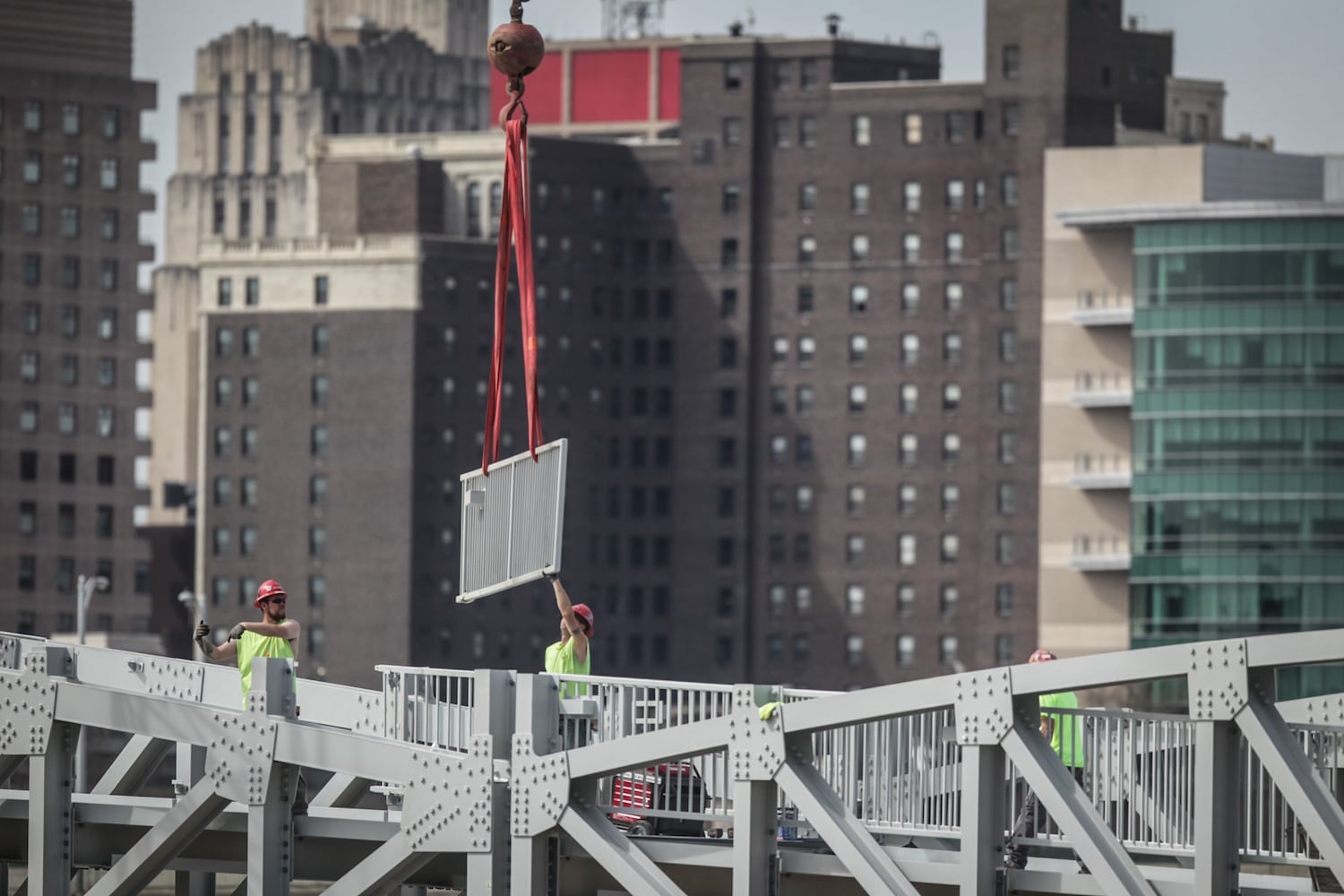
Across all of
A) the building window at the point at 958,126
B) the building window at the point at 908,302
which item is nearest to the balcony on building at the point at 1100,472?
the building window at the point at 908,302

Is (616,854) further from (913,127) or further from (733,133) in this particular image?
(733,133)

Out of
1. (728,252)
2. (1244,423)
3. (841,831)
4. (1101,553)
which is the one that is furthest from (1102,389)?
(841,831)

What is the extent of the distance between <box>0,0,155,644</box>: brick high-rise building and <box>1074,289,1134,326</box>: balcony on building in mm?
53734

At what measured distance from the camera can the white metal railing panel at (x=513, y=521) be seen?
95.6ft

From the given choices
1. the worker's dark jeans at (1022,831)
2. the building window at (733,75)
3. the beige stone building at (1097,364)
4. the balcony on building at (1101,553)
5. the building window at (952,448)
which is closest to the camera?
the worker's dark jeans at (1022,831)

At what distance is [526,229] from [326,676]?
142m

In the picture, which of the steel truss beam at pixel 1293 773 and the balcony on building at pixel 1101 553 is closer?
the steel truss beam at pixel 1293 773

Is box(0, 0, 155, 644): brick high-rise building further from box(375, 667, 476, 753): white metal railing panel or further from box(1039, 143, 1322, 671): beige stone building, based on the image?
box(375, 667, 476, 753): white metal railing panel

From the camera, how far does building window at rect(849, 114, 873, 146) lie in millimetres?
174625

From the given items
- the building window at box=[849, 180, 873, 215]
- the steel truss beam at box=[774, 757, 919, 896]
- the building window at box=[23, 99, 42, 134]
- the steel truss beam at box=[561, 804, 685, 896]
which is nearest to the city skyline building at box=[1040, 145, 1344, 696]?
the building window at box=[849, 180, 873, 215]

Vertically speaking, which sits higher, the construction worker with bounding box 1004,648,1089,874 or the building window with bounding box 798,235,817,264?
the building window with bounding box 798,235,817,264

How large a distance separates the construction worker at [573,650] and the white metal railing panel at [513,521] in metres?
0.60

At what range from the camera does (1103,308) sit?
489 ft

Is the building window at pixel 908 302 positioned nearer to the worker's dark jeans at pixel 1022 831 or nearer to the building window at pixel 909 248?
the building window at pixel 909 248
